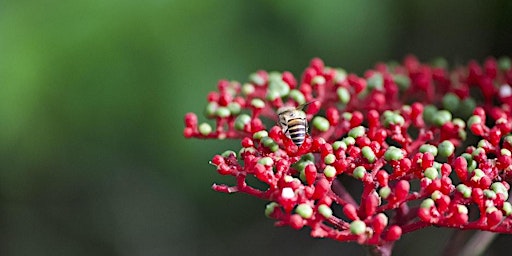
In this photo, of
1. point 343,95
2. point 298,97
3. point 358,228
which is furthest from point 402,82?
point 358,228

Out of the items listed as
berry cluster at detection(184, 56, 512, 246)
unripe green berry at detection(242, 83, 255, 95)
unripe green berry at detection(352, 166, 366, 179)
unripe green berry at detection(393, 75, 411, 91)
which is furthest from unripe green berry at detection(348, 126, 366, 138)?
unripe green berry at detection(393, 75, 411, 91)

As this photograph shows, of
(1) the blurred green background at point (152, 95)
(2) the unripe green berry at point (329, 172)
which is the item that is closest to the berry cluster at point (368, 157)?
(2) the unripe green berry at point (329, 172)

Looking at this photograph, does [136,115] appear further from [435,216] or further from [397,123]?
[435,216]

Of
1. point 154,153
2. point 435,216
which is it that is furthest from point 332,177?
point 154,153

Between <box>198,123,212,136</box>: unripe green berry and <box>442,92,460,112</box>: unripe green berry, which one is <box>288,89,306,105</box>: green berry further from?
<box>442,92,460,112</box>: unripe green berry

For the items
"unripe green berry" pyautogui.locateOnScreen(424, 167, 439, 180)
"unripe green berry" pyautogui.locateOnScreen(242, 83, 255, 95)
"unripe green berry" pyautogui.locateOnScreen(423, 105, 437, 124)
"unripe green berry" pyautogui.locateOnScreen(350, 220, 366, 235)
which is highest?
"unripe green berry" pyautogui.locateOnScreen(242, 83, 255, 95)

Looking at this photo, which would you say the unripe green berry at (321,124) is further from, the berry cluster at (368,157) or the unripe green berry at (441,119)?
the unripe green berry at (441,119)
